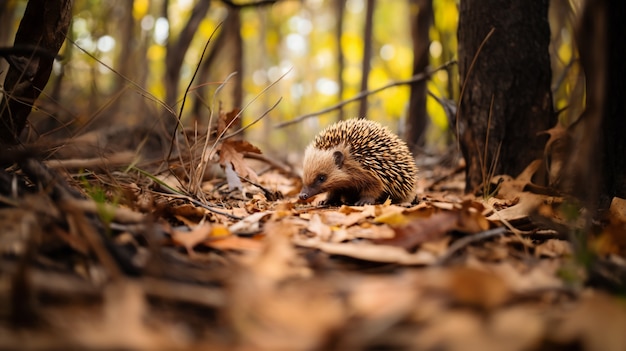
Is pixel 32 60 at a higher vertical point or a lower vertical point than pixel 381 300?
higher

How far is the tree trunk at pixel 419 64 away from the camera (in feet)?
21.2

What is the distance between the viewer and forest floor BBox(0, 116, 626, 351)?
1.20m

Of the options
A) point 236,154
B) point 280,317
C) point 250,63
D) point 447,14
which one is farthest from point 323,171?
point 250,63

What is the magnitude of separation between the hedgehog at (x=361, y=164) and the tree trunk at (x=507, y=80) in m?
0.75

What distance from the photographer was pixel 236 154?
353 centimetres

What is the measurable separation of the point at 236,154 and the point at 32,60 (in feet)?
4.84

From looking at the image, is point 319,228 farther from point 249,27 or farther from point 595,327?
point 249,27

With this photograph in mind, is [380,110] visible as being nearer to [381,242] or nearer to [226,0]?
[226,0]

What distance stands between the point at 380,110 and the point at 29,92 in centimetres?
1297

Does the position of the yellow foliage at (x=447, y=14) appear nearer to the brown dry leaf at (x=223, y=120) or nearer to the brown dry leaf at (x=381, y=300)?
the brown dry leaf at (x=223, y=120)

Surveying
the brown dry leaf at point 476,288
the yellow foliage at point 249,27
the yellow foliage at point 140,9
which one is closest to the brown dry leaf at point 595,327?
the brown dry leaf at point 476,288

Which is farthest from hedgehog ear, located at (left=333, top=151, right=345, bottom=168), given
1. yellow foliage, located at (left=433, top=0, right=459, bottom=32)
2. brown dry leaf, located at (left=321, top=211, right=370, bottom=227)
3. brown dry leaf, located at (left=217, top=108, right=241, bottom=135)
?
yellow foliage, located at (left=433, top=0, right=459, bottom=32)

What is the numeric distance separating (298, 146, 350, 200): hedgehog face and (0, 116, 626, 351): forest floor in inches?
77.1

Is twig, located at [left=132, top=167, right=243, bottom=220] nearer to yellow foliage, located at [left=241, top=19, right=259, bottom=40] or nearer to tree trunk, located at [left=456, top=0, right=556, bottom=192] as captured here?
tree trunk, located at [left=456, top=0, right=556, bottom=192]
